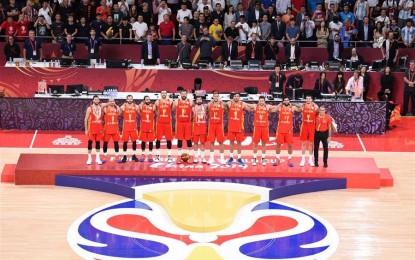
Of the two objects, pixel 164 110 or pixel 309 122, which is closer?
pixel 309 122

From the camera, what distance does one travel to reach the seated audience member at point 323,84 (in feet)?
72.9

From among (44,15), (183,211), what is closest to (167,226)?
(183,211)

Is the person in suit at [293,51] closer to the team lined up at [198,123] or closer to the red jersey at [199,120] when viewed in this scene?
the team lined up at [198,123]

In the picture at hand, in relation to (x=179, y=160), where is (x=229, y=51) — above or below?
above

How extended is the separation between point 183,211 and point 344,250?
3272mm

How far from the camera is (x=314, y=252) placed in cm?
1445

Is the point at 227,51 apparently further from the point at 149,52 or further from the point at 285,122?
the point at 285,122

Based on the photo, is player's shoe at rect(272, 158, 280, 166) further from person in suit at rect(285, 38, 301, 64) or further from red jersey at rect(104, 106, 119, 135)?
person in suit at rect(285, 38, 301, 64)

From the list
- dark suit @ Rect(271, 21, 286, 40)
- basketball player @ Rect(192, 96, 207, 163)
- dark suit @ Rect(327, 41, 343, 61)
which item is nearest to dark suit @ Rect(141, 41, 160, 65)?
dark suit @ Rect(271, 21, 286, 40)

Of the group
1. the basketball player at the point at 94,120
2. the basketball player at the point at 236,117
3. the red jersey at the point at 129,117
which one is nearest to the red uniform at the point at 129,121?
the red jersey at the point at 129,117

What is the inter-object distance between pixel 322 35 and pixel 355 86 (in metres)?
3.10

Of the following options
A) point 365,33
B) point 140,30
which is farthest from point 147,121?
point 365,33

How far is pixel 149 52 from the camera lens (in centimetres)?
2395

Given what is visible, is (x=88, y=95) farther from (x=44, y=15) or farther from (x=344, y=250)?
(x=344, y=250)
